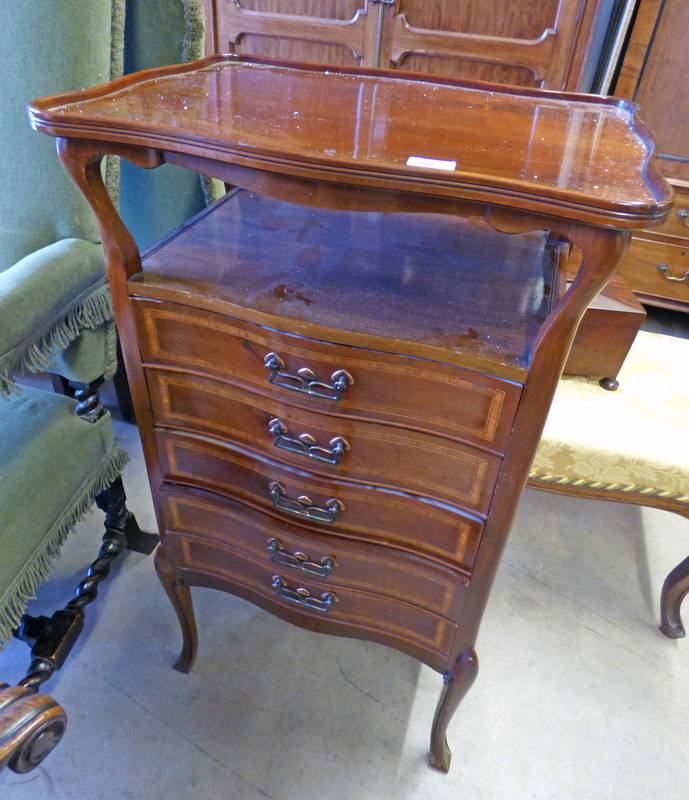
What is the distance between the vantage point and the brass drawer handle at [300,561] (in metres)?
0.86

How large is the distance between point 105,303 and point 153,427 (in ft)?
0.82

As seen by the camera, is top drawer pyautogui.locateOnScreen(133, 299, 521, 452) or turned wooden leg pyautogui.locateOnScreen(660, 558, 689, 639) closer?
top drawer pyautogui.locateOnScreen(133, 299, 521, 452)

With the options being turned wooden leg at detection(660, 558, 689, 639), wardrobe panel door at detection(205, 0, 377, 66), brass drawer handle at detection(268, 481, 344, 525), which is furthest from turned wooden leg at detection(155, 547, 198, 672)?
wardrobe panel door at detection(205, 0, 377, 66)

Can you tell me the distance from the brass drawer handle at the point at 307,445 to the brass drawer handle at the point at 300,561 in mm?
179

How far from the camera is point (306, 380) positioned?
0.68 m

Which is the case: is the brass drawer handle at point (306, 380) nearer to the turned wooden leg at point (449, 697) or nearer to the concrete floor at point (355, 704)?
the turned wooden leg at point (449, 697)

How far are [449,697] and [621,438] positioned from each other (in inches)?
19.7

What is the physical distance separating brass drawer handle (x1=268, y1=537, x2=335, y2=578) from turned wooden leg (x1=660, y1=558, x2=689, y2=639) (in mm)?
764

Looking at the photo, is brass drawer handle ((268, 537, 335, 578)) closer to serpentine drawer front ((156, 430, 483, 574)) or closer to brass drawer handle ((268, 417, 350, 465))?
serpentine drawer front ((156, 430, 483, 574))

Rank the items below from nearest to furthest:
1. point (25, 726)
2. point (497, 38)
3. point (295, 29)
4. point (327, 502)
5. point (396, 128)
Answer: point (25, 726)
point (396, 128)
point (327, 502)
point (497, 38)
point (295, 29)

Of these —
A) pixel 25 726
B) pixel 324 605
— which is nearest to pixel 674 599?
pixel 324 605

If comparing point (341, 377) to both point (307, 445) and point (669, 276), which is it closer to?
point (307, 445)

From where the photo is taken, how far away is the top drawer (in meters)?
0.64

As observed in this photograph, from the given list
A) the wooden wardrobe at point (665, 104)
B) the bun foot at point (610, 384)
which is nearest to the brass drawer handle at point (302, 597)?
the bun foot at point (610, 384)
